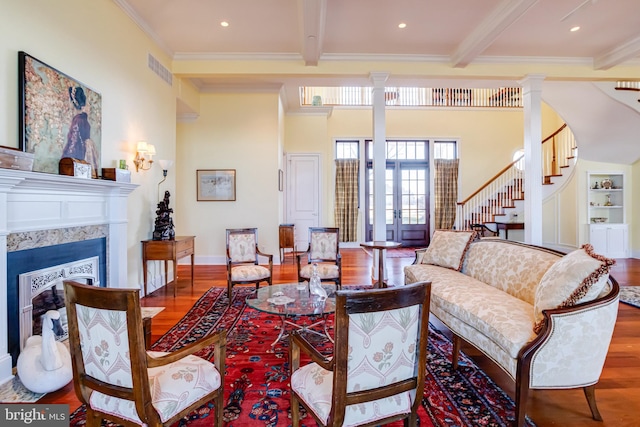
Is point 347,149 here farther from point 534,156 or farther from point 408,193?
point 534,156

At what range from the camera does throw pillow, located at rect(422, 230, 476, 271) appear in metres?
3.56

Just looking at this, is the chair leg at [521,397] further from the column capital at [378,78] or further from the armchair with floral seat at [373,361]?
the column capital at [378,78]

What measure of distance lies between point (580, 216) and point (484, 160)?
2901 millimetres

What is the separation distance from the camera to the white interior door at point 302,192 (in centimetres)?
805

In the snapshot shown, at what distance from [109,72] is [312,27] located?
7.62 ft

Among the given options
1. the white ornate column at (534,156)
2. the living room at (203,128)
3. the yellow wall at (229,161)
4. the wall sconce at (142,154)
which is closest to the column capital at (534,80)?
the white ornate column at (534,156)

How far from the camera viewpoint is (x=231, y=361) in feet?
8.41

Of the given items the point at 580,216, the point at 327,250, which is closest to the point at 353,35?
the point at 327,250

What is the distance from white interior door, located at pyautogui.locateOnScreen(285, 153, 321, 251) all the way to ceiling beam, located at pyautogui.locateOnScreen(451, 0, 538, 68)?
399 centimetres

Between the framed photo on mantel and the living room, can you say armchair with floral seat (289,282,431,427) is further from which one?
the framed photo on mantel

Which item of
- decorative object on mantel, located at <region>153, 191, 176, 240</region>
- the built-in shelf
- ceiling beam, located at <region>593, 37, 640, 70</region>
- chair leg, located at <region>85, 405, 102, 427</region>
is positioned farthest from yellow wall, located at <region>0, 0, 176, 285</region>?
the built-in shelf

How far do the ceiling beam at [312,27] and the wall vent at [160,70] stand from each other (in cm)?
205

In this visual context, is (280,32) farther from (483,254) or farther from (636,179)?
(636,179)

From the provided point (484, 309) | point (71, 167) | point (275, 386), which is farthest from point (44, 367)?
point (484, 309)
